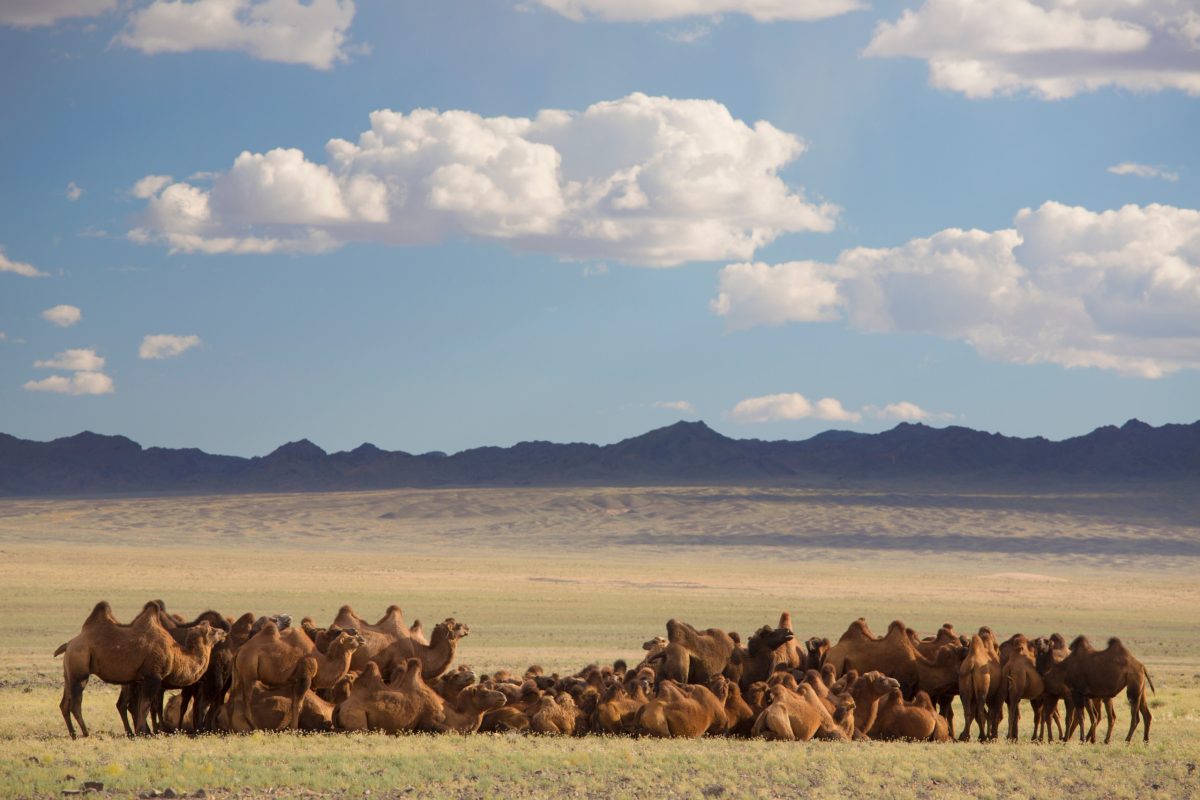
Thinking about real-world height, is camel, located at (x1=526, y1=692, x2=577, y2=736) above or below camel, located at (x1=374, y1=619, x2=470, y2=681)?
below

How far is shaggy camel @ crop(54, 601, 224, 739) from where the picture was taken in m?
15.2

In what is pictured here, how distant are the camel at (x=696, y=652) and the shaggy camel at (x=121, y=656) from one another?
5555 millimetres

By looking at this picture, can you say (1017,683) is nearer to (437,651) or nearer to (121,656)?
(437,651)

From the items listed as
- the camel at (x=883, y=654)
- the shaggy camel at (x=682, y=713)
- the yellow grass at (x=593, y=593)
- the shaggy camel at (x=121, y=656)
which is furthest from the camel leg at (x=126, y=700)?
the camel at (x=883, y=654)

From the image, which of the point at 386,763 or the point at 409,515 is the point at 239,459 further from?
the point at 386,763

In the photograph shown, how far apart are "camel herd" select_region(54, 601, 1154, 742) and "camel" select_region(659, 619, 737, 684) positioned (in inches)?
0.7

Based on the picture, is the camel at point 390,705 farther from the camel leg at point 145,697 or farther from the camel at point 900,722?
the camel at point 900,722

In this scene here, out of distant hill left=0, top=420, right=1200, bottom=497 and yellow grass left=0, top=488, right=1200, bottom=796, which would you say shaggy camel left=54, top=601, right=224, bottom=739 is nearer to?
yellow grass left=0, top=488, right=1200, bottom=796

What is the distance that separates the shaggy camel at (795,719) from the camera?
1594 centimetres

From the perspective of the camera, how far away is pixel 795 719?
16000 millimetres

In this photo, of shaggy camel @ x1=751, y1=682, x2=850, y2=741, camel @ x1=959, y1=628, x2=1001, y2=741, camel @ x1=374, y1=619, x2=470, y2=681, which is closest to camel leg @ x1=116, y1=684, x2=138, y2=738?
camel @ x1=374, y1=619, x2=470, y2=681

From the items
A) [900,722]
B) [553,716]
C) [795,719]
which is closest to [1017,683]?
[900,722]

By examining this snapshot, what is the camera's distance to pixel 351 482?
170375mm

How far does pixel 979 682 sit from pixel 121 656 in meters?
9.38
